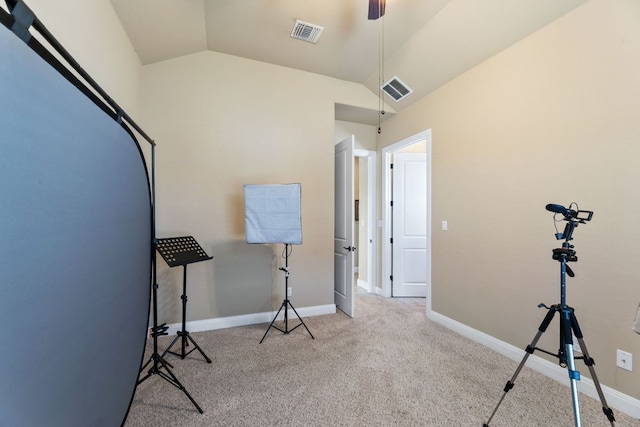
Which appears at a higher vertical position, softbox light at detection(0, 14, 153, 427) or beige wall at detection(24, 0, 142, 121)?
beige wall at detection(24, 0, 142, 121)

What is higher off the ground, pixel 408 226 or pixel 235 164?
pixel 235 164

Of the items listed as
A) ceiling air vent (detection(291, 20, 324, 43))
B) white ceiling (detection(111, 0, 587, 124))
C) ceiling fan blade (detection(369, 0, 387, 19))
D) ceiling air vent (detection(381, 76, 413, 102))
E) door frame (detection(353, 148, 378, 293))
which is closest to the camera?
ceiling fan blade (detection(369, 0, 387, 19))

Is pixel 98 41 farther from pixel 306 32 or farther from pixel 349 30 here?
pixel 349 30

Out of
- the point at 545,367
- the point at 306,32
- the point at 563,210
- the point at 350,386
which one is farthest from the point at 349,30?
the point at 545,367

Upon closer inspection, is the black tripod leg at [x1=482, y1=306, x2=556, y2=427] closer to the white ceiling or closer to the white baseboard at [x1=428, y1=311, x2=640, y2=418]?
the white baseboard at [x1=428, y1=311, x2=640, y2=418]

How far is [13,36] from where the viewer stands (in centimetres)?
69

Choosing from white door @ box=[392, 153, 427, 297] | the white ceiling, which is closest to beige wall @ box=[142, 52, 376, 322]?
the white ceiling

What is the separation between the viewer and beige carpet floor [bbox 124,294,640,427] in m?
1.67

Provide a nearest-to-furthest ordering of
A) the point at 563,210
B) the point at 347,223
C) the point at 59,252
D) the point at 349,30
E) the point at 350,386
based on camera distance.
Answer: the point at 59,252 < the point at 563,210 < the point at 350,386 < the point at 349,30 < the point at 347,223

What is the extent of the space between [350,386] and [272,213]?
65.0 inches

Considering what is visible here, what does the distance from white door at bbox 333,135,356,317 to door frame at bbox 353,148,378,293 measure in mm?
928

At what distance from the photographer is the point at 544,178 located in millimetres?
2174

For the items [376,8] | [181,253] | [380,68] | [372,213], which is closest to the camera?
[376,8]

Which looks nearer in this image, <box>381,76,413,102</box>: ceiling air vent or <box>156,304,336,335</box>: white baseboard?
<box>156,304,336,335</box>: white baseboard
